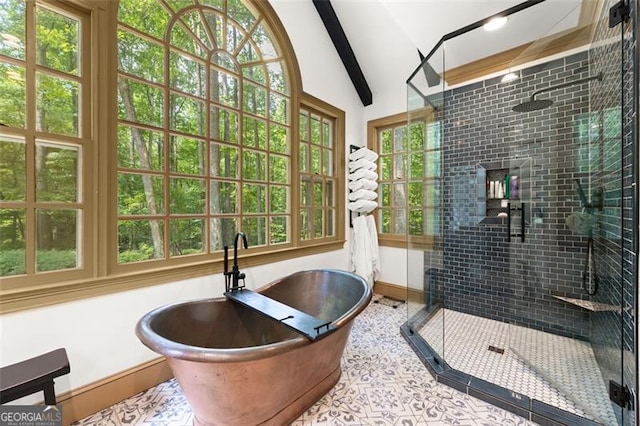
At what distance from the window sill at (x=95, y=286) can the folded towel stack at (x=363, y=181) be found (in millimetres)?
1575

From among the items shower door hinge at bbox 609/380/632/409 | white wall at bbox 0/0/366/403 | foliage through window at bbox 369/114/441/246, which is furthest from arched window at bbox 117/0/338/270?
shower door hinge at bbox 609/380/632/409

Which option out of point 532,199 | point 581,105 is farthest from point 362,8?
point 532,199

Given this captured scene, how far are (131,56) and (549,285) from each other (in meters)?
3.91

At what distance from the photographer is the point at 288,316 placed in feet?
5.36

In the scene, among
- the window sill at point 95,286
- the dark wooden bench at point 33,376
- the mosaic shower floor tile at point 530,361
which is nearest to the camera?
the dark wooden bench at point 33,376

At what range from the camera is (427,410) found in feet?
5.54

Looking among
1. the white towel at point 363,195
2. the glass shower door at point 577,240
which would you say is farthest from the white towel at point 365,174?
the glass shower door at point 577,240

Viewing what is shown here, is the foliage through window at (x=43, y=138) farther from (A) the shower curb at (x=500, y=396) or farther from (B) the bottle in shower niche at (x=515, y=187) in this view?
(B) the bottle in shower niche at (x=515, y=187)

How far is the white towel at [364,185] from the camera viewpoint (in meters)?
3.50

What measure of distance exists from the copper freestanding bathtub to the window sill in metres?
0.32

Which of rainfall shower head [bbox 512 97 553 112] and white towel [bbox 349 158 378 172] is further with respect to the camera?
white towel [bbox 349 158 378 172]

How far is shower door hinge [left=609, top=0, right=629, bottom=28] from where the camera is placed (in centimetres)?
147

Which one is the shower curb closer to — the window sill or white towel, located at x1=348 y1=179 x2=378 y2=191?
the window sill

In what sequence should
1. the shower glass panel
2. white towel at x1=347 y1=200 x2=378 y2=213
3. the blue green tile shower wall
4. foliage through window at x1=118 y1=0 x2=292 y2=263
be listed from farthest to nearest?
1. white towel at x1=347 y1=200 x2=378 y2=213
2. the shower glass panel
3. the blue green tile shower wall
4. foliage through window at x1=118 y1=0 x2=292 y2=263
